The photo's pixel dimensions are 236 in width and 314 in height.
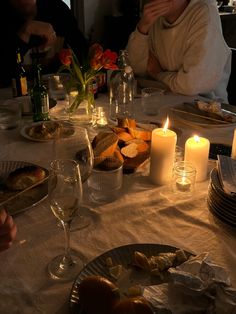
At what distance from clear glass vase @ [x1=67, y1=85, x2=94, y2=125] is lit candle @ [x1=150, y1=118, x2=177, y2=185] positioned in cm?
50

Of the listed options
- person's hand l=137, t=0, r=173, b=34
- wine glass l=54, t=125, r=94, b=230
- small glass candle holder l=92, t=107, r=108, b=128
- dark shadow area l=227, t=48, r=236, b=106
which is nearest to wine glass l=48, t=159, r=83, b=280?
wine glass l=54, t=125, r=94, b=230

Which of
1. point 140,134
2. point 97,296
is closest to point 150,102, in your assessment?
point 140,134

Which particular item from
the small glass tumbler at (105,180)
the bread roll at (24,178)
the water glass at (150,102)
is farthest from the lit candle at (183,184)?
the water glass at (150,102)

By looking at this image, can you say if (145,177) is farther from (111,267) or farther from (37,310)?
(37,310)

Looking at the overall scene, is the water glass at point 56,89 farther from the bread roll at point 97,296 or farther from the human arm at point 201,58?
the bread roll at point 97,296

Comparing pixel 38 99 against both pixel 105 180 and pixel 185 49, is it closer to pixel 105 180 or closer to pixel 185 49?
pixel 105 180

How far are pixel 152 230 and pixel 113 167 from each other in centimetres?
22

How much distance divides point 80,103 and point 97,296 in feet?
3.29

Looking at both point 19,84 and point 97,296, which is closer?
point 97,296

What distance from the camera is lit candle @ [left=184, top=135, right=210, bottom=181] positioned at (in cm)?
105

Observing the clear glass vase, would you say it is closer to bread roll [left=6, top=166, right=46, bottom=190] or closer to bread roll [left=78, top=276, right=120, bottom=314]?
bread roll [left=6, top=166, right=46, bottom=190]

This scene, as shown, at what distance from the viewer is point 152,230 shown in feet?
2.77

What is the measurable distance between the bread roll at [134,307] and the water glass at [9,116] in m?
1.01

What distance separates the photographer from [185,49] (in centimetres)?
194
